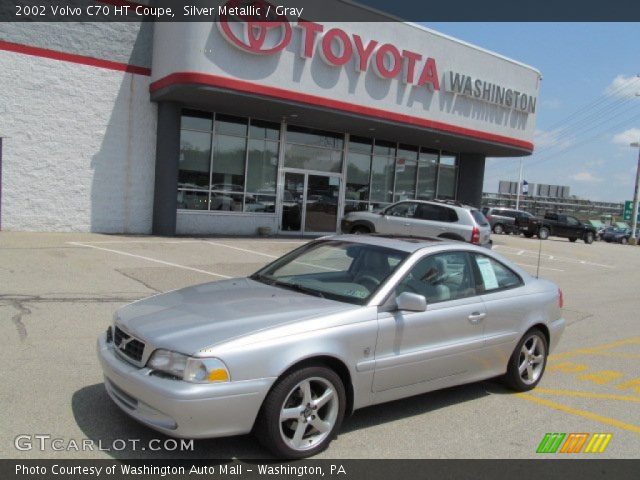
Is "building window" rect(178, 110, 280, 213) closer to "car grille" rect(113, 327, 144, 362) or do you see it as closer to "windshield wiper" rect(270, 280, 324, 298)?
"windshield wiper" rect(270, 280, 324, 298)

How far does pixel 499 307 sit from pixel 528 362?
82 cm

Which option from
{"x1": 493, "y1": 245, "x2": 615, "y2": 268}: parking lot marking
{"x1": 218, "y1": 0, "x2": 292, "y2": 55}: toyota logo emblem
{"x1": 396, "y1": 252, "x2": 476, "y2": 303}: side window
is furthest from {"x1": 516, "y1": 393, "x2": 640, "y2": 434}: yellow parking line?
{"x1": 493, "y1": 245, "x2": 615, "y2": 268}: parking lot marking

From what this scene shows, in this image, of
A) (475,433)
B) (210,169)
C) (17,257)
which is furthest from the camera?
(210,169)

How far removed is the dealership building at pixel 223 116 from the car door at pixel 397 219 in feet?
10.4

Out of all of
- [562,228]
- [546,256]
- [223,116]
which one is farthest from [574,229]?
[223,116]

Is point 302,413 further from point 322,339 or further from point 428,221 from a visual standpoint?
point 428,221

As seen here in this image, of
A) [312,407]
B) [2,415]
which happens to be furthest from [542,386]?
[2,415]

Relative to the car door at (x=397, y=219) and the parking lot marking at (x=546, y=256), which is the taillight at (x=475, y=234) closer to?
the car door at (x=397, y=219)

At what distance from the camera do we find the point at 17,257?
419 inches

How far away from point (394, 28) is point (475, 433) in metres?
16.0

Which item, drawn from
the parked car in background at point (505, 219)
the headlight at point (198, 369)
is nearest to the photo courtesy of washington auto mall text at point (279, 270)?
the headlight at point (198, 369)

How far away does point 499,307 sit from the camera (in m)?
5.30

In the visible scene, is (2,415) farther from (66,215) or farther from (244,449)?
(66,215)

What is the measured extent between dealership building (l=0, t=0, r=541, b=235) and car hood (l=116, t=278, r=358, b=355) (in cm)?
1046
